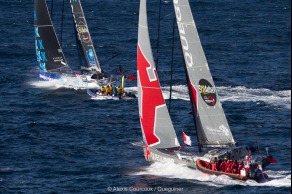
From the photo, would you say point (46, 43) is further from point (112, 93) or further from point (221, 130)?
point (221, 130)

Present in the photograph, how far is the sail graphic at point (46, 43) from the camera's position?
6348 inches

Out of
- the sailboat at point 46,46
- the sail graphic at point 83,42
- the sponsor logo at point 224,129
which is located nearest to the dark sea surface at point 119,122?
Answer: the sailboat at point 46,46

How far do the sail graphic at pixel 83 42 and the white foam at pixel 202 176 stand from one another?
168ft

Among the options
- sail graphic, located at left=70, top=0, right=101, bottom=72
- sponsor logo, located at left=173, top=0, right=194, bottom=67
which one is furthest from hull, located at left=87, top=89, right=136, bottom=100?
sponsor logo, located at left=173, top=0, right=194, bottom=67

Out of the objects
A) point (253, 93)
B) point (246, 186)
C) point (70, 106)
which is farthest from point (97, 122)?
point (246, 186)

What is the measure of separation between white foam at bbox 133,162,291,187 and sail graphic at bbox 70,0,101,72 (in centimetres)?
5108

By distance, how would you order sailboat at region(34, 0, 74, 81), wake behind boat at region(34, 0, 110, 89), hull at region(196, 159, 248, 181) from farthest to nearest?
1. sailboat at region(34, 0, 74, 81)
2. wake behind boat at region(34, 0, 110, 89)
3. hull at region(196, 159, 248, 181)

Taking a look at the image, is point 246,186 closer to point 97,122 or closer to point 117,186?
point 117,186

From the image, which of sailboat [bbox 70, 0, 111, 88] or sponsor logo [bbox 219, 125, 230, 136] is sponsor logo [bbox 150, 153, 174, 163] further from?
sailboat [bbox 70, 0, 111, 88]

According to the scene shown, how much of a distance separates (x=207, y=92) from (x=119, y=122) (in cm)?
2852

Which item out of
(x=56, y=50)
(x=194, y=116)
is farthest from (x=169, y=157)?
(x=56, y=50)

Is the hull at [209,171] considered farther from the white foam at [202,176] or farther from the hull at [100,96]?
the hull at [100,96]

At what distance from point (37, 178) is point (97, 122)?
24.4 metres

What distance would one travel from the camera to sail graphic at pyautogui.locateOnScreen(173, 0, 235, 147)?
4067 inches
